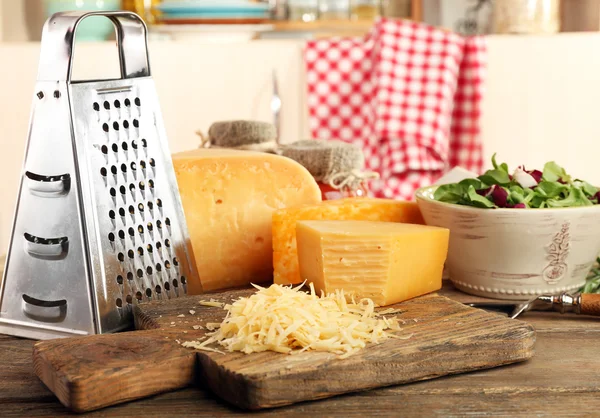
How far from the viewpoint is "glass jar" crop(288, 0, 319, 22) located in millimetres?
2719

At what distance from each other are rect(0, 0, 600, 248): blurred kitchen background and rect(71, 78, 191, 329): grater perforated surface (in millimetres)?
1378

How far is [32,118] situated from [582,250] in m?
0.73

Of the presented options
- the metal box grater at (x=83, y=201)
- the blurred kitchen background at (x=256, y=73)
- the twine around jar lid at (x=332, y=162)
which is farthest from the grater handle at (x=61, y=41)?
the blurred kitchen background at (x=256, y=73)

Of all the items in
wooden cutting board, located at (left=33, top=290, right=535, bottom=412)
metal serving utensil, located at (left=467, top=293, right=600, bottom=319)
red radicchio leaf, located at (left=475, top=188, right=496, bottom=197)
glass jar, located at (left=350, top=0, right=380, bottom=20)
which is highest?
glass jar, located at (left=350, top=0, right=380, bottom=20)

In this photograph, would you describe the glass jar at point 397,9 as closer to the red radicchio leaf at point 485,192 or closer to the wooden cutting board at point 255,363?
the red radicchio leaf at point 485,192

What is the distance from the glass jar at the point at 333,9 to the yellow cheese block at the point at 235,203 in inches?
64.5

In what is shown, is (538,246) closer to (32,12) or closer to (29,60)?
(29,60)

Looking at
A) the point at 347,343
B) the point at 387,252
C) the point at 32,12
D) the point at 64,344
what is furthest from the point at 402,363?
the point at 32,12

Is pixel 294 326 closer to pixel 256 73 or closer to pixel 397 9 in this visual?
pixel 256 73

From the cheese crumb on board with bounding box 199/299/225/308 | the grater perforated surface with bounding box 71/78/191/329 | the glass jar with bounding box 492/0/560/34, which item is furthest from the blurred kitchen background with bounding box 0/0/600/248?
the cheese crumb on board with bounding box 199/299/225/308

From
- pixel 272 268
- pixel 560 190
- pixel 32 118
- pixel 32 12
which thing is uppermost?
pixel 32 12

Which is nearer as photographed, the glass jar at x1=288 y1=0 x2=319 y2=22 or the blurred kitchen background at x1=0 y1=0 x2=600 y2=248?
the blurred kitchen background at x1=0 y1=0 x2=600 y2=248

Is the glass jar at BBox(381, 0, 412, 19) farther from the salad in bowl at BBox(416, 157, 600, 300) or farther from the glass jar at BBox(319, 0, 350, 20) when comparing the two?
the salad in bowl at BBox(416, 157, 600, 300)

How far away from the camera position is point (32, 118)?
88cm
